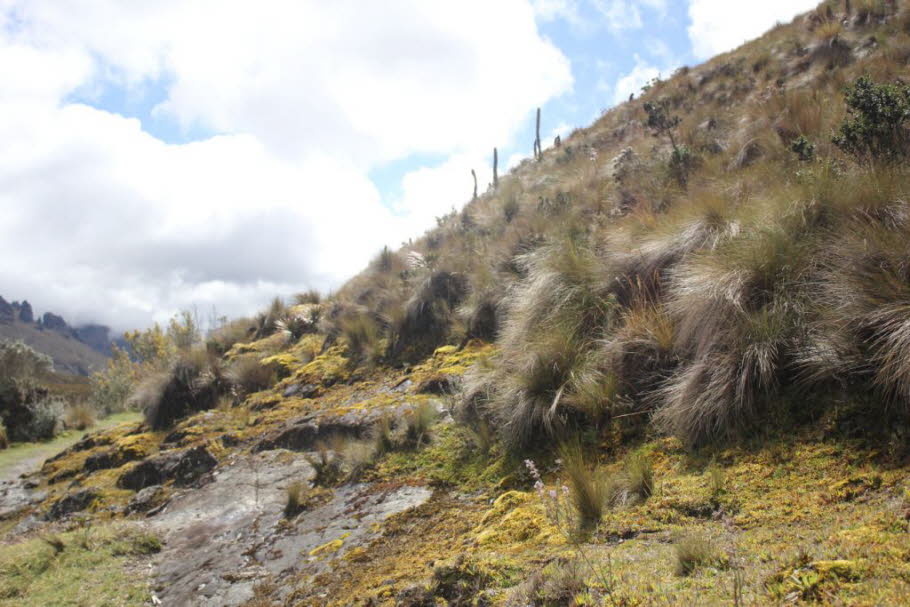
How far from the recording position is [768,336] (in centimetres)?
310

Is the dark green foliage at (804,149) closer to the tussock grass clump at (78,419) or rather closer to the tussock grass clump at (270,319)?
the tussock grass clump at (270,319)

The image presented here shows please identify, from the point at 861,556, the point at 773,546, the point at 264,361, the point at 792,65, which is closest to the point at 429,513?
the point at 773,546

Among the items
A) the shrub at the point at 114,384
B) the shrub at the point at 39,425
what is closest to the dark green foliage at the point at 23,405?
the shrub at the point at 39,425

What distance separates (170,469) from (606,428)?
18.6 feet

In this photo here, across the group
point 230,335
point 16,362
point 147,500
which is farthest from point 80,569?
point 16,362

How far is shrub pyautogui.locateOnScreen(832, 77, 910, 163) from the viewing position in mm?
4949

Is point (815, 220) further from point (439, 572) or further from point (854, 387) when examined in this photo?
point (439, 572)

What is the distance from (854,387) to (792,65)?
11.7m

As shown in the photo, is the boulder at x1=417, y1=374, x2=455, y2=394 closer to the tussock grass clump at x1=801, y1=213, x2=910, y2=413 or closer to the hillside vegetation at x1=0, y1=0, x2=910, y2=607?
the hillside vegetation at x1=0, y1=0, x2=910, y2=607

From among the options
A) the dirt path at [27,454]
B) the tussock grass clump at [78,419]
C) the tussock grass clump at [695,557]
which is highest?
the tussock grass clump at [695,557]

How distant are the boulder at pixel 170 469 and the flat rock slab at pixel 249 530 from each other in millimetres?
517

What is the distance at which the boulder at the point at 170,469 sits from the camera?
6383mm

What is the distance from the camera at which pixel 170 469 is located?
646 centimetres

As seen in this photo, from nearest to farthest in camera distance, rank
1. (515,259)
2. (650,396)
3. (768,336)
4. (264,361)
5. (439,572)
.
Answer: (439,572) → (768,336) → (650,396) → (515,259) → (264,361)
